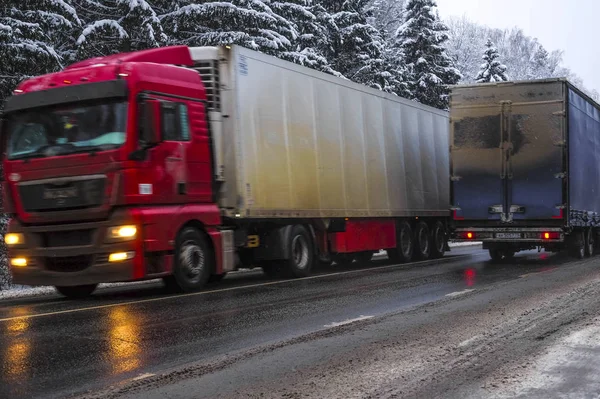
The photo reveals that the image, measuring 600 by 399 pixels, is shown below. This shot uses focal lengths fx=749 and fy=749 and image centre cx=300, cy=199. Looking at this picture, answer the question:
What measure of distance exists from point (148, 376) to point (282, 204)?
811cm

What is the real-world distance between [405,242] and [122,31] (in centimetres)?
911

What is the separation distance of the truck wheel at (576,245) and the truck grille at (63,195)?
40.7 ft

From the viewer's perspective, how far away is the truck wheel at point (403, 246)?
61.2ft

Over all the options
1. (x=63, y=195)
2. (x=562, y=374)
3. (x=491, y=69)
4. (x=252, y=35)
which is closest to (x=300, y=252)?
(x=63, y=195)

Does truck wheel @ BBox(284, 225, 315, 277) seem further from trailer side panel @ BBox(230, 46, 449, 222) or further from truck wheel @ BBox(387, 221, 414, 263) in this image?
truck wheel @ BBox(387, 221, 414, 263)

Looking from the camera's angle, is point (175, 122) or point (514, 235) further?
point (514, 235)

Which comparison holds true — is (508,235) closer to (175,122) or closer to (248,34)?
(175,122)

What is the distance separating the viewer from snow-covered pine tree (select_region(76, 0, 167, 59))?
19.3m

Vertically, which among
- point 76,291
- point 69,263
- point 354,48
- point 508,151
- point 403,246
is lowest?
point 76,291

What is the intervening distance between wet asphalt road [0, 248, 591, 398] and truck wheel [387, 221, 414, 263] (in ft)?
14.4

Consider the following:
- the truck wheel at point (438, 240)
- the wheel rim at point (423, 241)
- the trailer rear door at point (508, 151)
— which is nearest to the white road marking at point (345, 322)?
the trailer rear door at point (508, 151)

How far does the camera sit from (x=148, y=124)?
10391mm

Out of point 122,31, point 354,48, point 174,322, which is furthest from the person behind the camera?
point 354,48

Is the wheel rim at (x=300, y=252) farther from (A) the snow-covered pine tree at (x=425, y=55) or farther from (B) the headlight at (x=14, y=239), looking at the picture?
(A) the snow-covered pine tree at (x=425, y=55)
